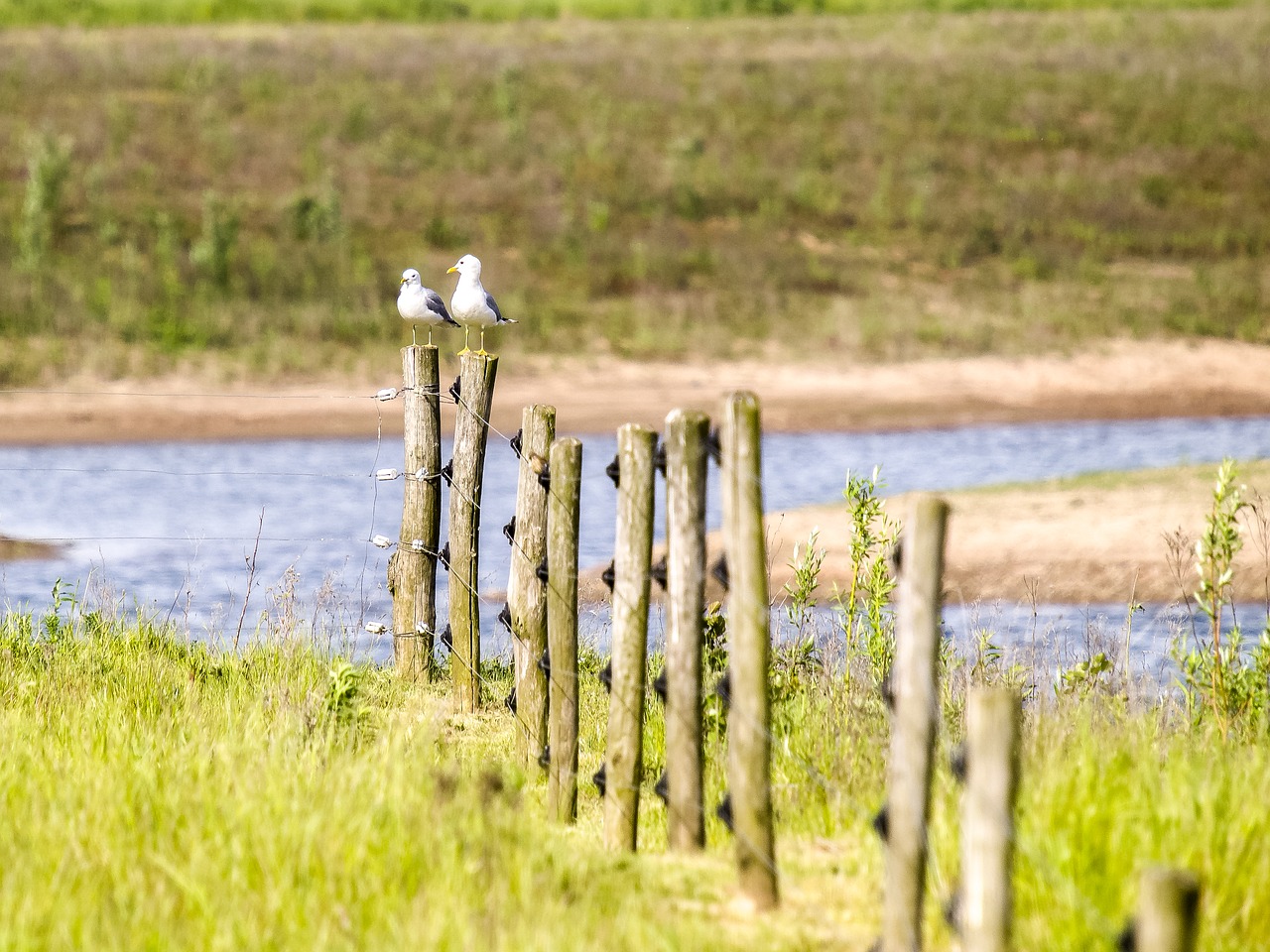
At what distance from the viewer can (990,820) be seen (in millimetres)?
3113

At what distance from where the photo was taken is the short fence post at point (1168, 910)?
8.77ft

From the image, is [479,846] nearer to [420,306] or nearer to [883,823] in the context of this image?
[883,823]

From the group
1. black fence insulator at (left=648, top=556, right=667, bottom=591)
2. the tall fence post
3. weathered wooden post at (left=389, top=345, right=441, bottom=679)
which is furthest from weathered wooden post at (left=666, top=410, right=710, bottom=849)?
weathered wooden post at (left=389, top=345, right=441, bottom=679)

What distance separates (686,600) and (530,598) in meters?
1.98

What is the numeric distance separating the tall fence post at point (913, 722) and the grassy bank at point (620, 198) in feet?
61.9

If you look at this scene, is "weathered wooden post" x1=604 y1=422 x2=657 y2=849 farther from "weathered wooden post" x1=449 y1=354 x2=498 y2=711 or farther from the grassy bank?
the grassy bank

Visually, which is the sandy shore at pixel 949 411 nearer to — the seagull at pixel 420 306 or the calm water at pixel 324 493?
the calm water at pixel 324 493

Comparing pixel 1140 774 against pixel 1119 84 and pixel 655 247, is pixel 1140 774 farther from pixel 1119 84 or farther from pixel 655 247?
pixel 1119 84

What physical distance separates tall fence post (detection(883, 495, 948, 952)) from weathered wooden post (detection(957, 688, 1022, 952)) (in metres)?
0.35

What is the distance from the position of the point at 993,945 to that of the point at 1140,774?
1.72m

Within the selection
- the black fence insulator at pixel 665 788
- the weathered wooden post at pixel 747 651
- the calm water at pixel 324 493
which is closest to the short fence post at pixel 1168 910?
the weathered wooden post at pixel 747 651

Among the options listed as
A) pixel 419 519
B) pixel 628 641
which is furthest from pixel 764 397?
pixel 628 641

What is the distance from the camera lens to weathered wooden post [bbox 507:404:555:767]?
20.9ft

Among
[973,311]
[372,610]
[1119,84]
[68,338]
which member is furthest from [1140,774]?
[1119,84]
